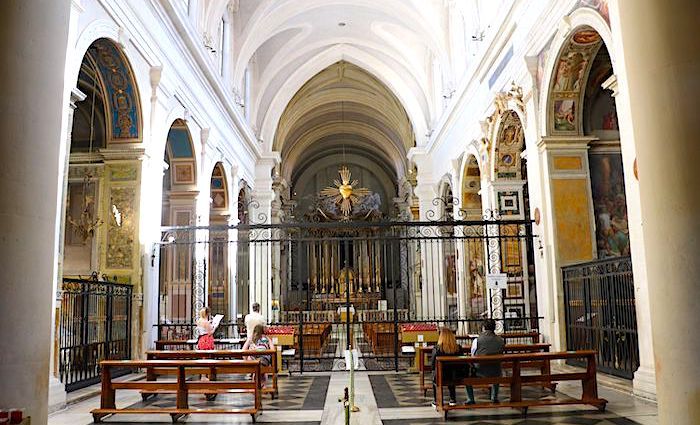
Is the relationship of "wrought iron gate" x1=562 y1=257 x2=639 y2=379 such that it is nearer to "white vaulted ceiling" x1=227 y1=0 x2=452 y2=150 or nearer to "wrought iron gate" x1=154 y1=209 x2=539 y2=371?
"wrought iron gate" x1=154 y1=209 x2=539 y2=371

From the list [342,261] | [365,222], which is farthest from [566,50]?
[342,261]

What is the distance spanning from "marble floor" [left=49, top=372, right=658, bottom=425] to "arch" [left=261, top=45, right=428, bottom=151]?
14.5 metres

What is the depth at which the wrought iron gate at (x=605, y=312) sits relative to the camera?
788cm

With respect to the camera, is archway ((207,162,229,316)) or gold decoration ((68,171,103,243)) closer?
gold decoration ((68,171,103,243))

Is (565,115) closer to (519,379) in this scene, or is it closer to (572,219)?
(572,219)

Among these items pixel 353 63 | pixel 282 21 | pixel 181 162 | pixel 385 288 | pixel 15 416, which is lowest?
pixel 15 416

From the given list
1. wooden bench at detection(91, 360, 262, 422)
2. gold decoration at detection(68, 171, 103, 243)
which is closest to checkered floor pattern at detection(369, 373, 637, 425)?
wooden bench at detection(91, 360, 262, 422)

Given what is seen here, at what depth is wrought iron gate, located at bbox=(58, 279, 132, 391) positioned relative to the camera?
7922 mm

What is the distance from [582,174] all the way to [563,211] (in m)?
0.71

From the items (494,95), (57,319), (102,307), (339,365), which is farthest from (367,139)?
(57,319)

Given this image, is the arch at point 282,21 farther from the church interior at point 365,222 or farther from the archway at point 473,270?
the archway at point 473,270

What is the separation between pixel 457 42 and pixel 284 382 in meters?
10.7

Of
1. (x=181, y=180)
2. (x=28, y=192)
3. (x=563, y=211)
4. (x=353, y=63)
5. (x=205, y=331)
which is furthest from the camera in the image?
(x=353, y=63)

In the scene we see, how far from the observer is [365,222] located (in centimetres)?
1070
